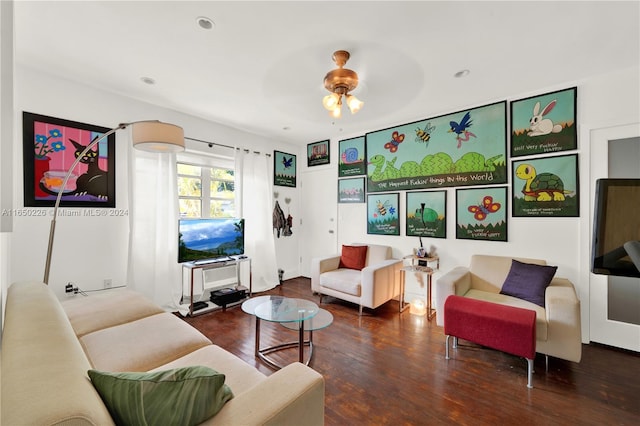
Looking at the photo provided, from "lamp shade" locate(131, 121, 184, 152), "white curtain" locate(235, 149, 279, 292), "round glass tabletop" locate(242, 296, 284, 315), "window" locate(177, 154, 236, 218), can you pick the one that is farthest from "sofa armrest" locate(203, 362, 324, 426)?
"white curtain" locate(235, 149, 279, 292)

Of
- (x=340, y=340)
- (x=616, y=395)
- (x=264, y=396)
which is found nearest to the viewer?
(x=264, y=396)

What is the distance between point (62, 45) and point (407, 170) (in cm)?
372

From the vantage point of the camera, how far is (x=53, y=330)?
1.09m

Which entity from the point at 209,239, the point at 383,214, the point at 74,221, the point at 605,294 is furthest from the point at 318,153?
the point at 605,294

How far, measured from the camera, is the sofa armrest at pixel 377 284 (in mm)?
3049

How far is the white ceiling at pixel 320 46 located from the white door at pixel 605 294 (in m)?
0.61

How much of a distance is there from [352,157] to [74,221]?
3589 mm

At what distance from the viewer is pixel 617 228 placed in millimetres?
1386

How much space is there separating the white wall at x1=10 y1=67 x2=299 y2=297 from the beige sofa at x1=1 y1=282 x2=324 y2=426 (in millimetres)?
800

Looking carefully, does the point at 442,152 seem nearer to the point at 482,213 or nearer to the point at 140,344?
the point at 482,213

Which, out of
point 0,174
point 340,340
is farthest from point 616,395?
point 0,174

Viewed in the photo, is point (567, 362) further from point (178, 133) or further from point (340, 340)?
point (178, 133)

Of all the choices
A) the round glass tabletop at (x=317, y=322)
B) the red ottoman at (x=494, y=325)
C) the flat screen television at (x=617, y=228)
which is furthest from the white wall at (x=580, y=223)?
the round glass tabletop at (x=317, y=322)

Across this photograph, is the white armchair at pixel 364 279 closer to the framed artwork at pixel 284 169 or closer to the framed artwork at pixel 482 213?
the framed artwork at pixel 482 213
